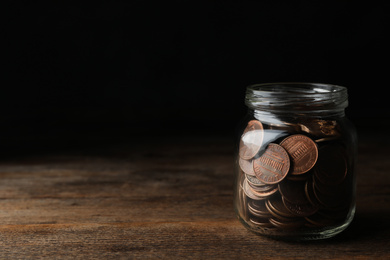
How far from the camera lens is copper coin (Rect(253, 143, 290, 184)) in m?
0.83

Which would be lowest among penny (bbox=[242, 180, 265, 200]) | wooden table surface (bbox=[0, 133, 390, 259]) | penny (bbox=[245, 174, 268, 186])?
wooden table surface (bbox=[0, 133, 390, 259])

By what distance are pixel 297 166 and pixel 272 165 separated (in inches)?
1.8

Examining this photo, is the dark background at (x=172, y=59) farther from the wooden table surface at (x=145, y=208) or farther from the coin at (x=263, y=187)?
the coin at (x=263, y=187)

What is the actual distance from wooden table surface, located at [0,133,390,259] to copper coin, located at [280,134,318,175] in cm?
17

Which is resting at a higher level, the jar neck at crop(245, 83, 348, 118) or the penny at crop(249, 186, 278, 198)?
the jar neck at crop(245, 83, 348, 118)

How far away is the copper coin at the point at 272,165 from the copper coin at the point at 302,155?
0.01m

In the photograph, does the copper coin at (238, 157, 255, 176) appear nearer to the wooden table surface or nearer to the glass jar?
the glass jar

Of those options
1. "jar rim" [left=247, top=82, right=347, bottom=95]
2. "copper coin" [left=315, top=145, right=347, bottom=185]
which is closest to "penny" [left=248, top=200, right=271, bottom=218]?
"copper coin" [left=315, top=145, right=347, bottom=185]

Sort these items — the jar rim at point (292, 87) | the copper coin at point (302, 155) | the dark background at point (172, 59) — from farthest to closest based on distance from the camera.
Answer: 1. the dark background at point (172, 59)
2. the jar rim at point (292, 87)
3. the copper coin at point (302, 155)

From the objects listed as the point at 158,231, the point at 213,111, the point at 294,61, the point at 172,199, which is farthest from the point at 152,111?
the point at 158,231

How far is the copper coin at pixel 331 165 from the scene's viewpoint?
2.74 feet

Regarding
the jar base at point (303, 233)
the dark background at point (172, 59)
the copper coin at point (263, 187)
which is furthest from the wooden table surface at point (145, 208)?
the dark background at point (172, 59)

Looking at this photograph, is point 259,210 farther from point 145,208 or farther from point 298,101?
point 145,208

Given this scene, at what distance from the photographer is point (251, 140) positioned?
89cm
